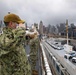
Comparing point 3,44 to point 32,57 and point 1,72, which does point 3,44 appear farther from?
point 32,57

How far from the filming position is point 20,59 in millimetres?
3527

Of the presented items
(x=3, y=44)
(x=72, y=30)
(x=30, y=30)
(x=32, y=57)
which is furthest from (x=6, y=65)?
(x=72, y=30)

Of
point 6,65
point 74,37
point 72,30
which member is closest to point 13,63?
point 6,65

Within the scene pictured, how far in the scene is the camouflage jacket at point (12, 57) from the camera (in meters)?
3.33

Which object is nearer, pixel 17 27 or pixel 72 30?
pixel 17 27

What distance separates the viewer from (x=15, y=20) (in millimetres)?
3492

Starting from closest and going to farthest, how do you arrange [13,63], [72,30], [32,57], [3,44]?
[3,44]
[13,63]
[32,57]
[72,30]

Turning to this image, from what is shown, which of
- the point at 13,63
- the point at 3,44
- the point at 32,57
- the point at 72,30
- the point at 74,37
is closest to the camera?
the point at 3,44

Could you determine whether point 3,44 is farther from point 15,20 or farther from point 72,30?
point 72,30

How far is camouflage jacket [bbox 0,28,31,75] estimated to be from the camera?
333cm

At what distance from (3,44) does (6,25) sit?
1.16 feet

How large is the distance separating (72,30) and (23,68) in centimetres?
14492

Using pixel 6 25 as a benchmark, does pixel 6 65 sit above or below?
below

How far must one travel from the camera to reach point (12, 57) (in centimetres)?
350
